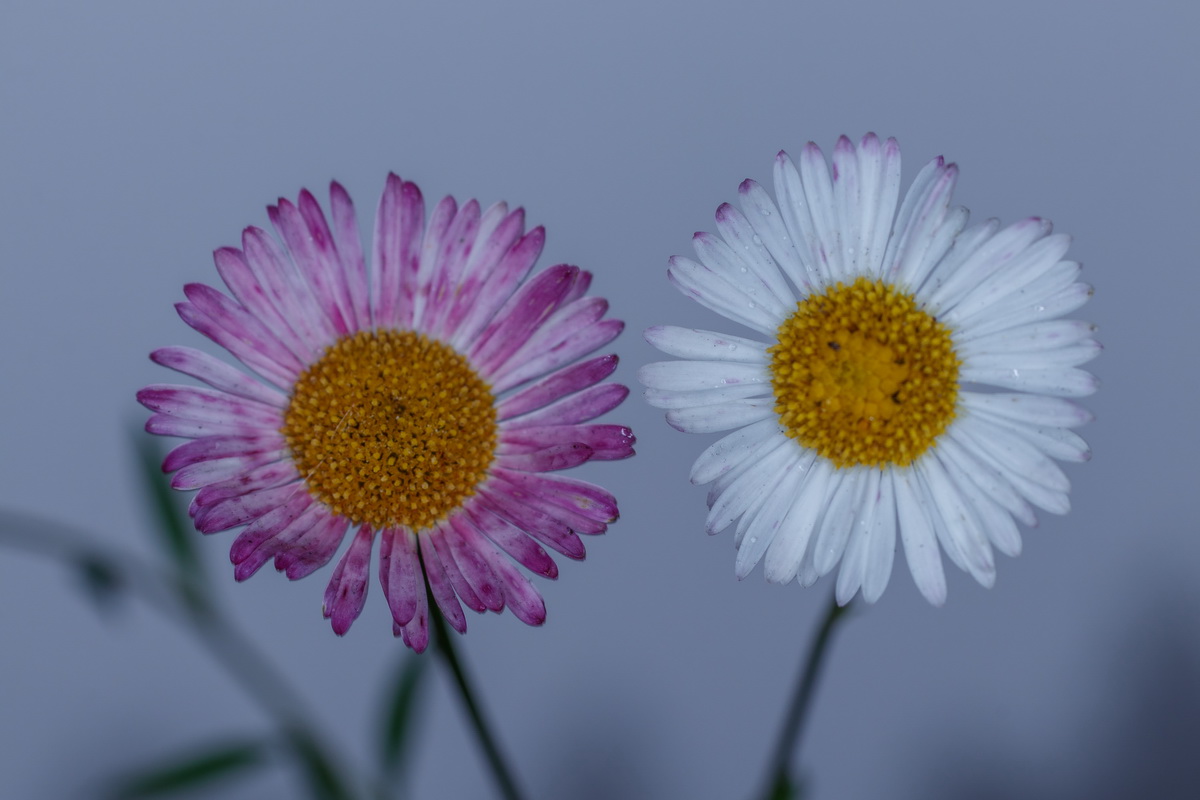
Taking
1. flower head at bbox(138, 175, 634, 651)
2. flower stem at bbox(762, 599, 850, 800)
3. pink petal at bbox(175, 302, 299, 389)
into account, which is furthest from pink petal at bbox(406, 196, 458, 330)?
flower stem at bbox(762, 599, 850, 800)

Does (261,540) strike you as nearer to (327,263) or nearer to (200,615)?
(327,263)

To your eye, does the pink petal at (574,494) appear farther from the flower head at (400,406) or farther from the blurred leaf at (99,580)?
the blurred leaf at (99,580)

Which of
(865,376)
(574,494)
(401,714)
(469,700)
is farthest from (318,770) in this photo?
(865,376)

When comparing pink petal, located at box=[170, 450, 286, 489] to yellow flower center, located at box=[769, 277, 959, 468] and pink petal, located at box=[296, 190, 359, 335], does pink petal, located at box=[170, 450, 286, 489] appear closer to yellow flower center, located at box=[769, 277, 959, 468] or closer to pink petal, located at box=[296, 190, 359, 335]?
pink petal, located at box=[296, 190, 359, 335]

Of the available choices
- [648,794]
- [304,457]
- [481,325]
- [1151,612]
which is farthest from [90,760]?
[1151,612]

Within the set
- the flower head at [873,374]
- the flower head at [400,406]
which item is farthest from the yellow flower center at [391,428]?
the flower head at [873,374]

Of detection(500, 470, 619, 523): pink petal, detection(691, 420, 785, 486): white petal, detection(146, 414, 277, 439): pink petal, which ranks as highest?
detection(691, 420, 785, 486): white petal
